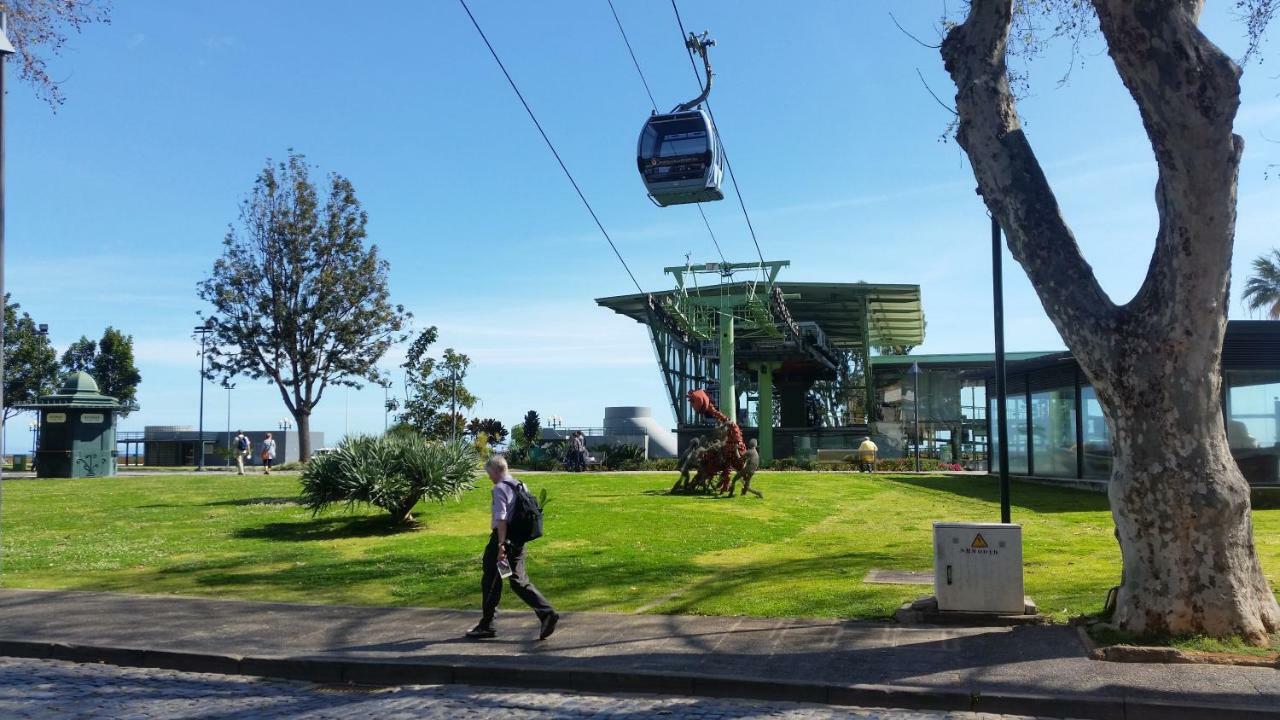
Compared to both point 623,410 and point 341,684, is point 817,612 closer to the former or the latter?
point 341,684

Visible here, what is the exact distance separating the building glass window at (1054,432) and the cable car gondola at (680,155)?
35.3 ft

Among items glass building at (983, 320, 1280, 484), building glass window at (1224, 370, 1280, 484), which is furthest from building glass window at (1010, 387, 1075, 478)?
building glass window at (1224, 370, 1280, 484)

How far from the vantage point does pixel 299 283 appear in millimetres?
43750

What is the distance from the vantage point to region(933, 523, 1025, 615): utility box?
8.91 metres

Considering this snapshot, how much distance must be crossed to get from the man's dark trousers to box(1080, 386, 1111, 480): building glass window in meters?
18.0

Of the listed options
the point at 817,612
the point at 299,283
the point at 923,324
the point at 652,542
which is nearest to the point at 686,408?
the point at 923,324

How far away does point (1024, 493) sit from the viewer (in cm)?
2345

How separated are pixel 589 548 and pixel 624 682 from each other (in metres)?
7.36

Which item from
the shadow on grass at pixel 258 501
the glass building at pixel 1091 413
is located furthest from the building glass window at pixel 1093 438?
the shadow on grass at pixel 258 501

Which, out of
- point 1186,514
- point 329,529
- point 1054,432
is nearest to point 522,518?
point 1186,514

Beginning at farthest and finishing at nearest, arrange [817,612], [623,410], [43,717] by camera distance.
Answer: [623,410] < [817,612] < [43,717]

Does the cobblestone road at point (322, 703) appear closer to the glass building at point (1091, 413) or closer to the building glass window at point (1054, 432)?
the glass building at point (1091, 413)

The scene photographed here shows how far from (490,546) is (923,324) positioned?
64.8 metres

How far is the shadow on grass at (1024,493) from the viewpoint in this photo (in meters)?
19.8
